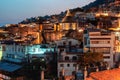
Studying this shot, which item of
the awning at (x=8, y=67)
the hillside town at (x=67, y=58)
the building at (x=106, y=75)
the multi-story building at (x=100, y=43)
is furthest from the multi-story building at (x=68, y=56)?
the awning at (x=8, y=67)

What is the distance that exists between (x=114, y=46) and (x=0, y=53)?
32.7 feet

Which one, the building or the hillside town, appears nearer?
the building

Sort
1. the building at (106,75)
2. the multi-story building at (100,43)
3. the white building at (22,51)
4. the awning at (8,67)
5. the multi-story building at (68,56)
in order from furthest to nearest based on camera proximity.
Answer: the white building at (22,51) < the awning at (8,67) < the multi-story building at (100,43) < the multi-story building at (68,56) < the building at (106,75)

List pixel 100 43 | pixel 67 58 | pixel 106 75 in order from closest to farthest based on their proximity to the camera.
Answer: pixel 106 75 < pixel 67 58 < pixel 100 43

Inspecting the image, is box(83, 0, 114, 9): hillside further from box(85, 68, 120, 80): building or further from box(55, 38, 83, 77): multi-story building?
box(85, 68, 120, 80): building

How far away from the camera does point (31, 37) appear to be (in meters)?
41.0

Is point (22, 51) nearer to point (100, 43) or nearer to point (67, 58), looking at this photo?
point (67, 58)

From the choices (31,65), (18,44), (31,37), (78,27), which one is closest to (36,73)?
(31,65)

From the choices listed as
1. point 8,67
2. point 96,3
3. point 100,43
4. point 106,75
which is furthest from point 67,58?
point 96,3

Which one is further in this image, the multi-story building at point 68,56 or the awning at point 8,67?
the awning at point 8,67

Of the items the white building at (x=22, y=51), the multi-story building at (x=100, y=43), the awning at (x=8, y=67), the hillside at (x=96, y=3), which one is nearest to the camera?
the multi-story building at (x=100, y=43)

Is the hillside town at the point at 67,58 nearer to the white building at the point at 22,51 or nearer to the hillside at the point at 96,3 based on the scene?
the white building at the point at 22,51

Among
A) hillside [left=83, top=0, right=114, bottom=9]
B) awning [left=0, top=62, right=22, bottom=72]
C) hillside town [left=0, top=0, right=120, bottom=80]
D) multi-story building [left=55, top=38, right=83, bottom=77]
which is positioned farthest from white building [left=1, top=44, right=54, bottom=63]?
hillside [left=83, top=0, right=114, bottom=9]

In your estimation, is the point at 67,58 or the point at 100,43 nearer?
the point at 67,58
